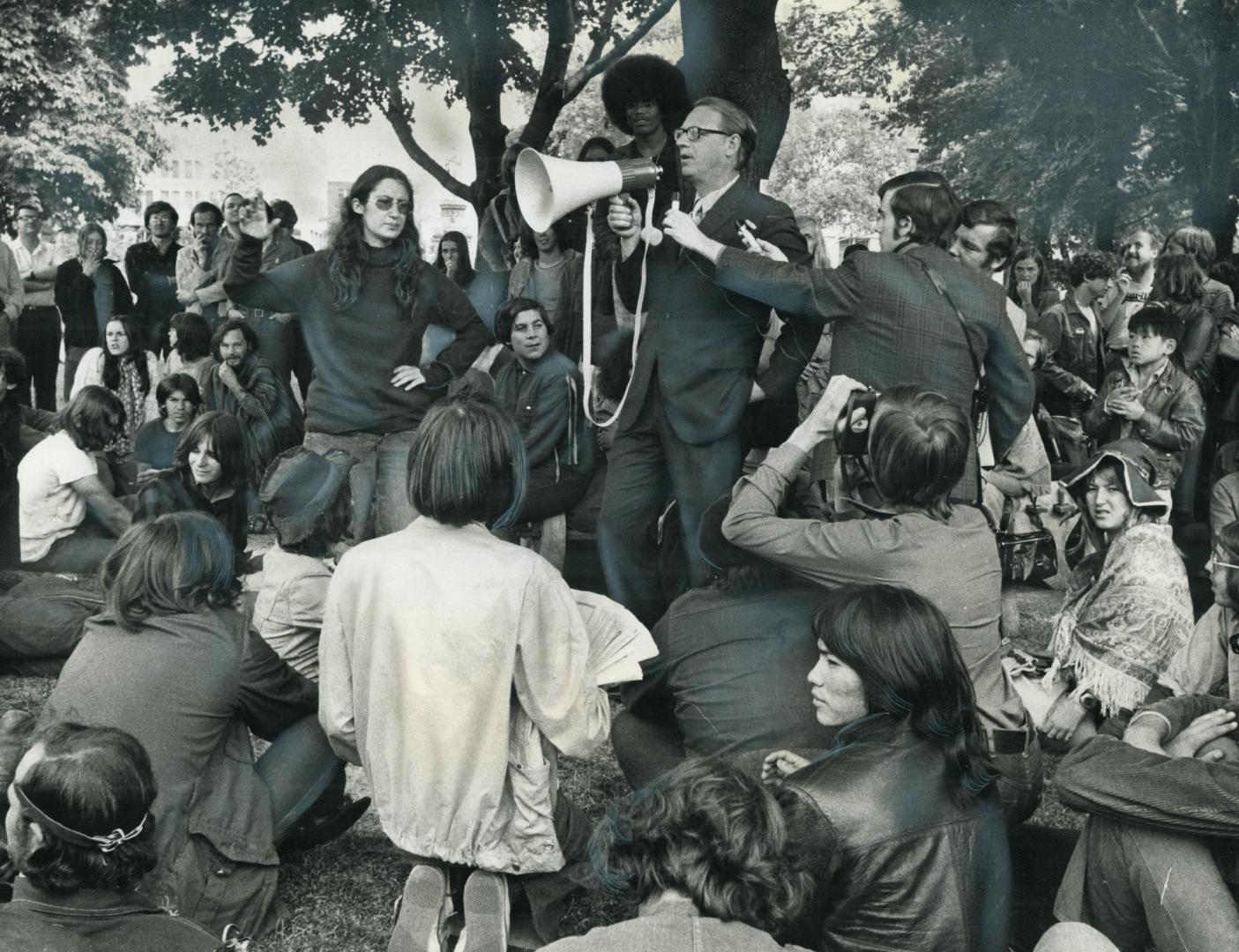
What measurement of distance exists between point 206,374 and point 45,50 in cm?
201

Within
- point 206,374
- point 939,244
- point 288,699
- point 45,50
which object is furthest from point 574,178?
point 45,50

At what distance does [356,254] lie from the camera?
5402 millimetres

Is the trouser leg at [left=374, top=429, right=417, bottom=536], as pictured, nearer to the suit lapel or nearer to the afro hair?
Answer: the afro hair

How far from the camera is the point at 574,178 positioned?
4.26m

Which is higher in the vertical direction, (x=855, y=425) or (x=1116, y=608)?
(x=855, y=425)

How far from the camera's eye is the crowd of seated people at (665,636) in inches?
99.3

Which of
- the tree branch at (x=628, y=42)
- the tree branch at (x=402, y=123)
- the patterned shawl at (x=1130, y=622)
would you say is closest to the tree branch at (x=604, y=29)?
the tree branch at (x=628, y=42)

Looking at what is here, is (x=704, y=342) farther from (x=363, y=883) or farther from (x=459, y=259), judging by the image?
(x=459, y=259)

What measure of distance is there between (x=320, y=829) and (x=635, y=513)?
1.52 meters

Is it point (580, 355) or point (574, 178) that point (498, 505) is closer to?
point (574, 178)

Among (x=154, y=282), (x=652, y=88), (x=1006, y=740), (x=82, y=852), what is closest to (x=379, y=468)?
(x=652, y=88)

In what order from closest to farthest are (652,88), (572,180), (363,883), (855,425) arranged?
1. (855,425)
2. (363,883)
3. (572,180)
4. (652,88)

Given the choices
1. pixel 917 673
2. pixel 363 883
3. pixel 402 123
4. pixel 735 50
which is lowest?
pixel 363 883

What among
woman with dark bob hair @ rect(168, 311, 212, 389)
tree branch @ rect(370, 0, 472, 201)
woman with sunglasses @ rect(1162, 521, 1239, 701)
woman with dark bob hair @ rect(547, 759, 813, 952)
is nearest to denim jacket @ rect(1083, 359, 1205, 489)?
woman with sunglasses @ rect(1162, 521, 1239, 701)
